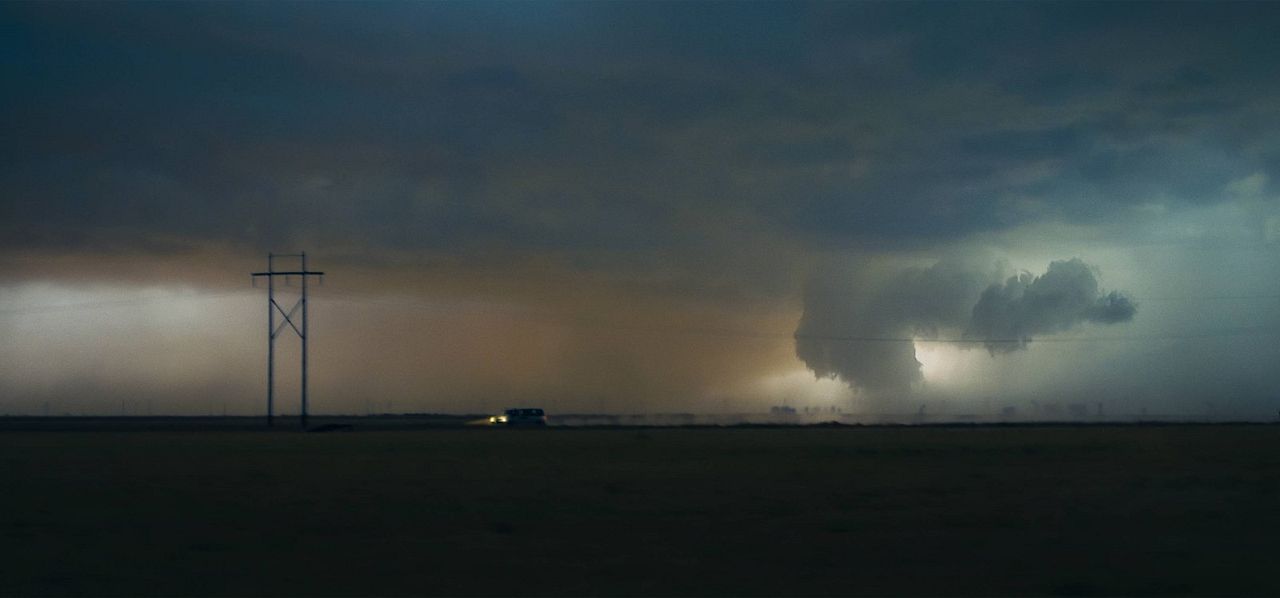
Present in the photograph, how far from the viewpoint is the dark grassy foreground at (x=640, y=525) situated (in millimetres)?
19109

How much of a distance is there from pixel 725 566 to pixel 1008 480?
19.5 m

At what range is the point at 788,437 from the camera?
7069 centimetres

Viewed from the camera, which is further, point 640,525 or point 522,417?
point 522,417

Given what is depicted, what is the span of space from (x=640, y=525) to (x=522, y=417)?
253 feet

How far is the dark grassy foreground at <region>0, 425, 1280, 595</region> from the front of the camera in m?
19.1

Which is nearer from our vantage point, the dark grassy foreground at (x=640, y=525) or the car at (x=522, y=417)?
the dark grassy foreground at (x=640, y=525)

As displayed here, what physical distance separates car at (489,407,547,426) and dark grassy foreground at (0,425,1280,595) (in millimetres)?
51663

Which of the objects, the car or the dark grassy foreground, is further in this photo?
the car

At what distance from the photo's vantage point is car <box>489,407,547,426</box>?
328 ft

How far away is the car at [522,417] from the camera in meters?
99.8

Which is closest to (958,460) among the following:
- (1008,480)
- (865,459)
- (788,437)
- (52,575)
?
(865,459)

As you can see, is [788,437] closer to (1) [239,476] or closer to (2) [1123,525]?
(1) [239,476]

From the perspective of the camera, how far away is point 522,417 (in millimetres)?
101875

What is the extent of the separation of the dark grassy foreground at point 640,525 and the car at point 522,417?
169 ft
